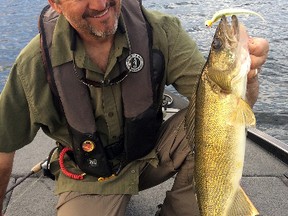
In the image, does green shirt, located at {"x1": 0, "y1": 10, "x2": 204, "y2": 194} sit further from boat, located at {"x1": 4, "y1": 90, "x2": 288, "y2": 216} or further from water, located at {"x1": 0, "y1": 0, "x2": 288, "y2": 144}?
water, located at {"x1": 0, "y1": 0, "x2": 288, "y2": 144}

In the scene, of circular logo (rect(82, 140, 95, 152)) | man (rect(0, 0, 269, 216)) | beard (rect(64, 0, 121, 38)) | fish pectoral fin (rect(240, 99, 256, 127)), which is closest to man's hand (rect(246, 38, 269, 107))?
fish pectoral fin (rect(240, 99, 256, 127))

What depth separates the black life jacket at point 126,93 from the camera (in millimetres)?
2885

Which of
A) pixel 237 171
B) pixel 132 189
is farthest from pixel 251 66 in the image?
pixel 132 189

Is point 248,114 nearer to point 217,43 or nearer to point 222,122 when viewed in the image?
→ point 222,122

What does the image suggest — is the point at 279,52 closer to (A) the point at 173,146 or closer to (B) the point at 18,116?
(A) the point at 173,146

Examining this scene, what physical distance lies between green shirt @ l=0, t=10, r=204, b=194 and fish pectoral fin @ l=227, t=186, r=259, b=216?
0.73 m

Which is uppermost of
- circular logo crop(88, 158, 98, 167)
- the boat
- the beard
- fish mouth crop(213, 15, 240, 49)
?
fish mouth crop(213, 15, 240, 49)

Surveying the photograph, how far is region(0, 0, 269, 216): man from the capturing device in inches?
112

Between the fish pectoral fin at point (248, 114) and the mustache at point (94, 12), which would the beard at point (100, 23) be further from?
the fish pectoral fin at point (248, 114)

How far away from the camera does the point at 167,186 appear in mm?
3971

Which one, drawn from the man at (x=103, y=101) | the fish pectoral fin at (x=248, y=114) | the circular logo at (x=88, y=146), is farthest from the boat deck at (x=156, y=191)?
the fish pectoral fin at (x=248, y=114)

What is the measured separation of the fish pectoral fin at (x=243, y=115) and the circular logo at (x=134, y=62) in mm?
879

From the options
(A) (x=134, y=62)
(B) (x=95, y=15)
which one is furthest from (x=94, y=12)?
(A) (x=134, y=62)

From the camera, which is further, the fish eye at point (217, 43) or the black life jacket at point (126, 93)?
the black life jacket at point (126, 93)
